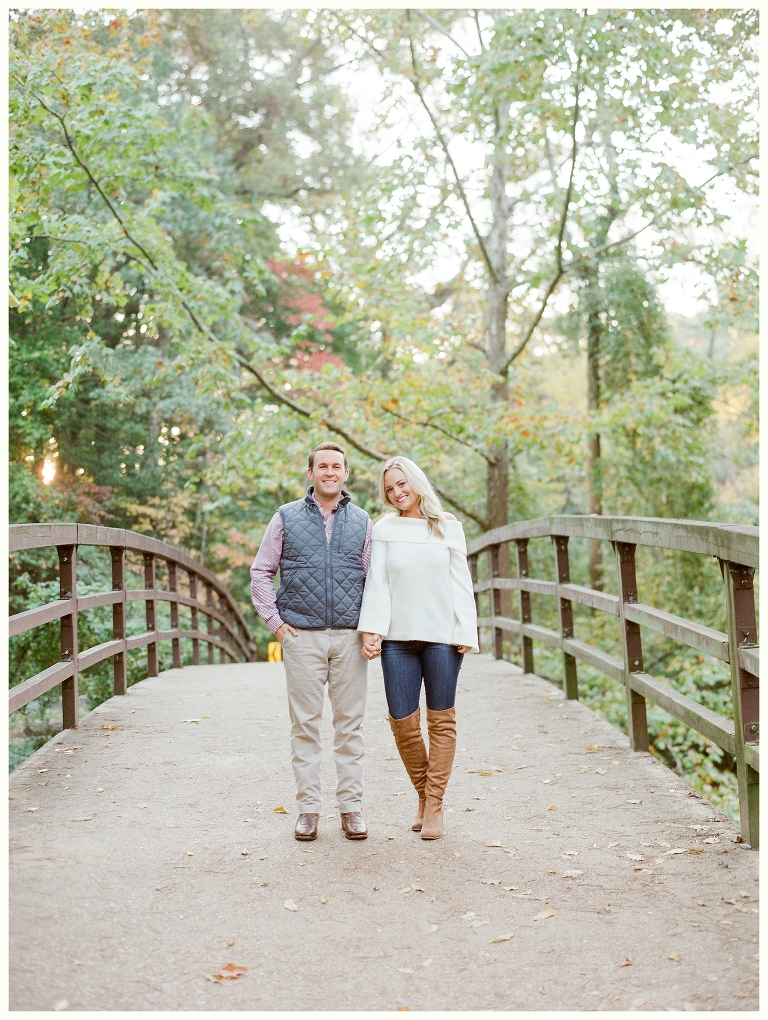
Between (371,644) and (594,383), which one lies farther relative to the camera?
(594,383)

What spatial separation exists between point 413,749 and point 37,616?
2.19m

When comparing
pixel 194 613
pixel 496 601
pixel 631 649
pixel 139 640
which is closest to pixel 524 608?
pixel 496 601

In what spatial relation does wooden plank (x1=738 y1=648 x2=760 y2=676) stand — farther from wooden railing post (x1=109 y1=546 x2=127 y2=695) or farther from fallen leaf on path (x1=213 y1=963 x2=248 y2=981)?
wooden railing post (x1=109 y1=546 x2=127 y2=695)

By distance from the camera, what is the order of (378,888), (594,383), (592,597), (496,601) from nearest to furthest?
(378,888), (592,597), (496,601), (594,383)

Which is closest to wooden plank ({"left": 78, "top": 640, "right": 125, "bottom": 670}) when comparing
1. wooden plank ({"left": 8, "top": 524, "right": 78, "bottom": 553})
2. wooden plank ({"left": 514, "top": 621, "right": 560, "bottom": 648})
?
wooden plank ({"left": 8, "top": 524, "right": 78, "bottom": 553})

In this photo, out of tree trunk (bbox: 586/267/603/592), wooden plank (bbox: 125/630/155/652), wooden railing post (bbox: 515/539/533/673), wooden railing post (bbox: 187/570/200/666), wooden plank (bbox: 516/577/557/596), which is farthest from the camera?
tree trunk (bbox: 586/267/603/592)

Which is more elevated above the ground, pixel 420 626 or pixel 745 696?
pixel 420 626

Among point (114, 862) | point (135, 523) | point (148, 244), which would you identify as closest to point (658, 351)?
point (148, 244)

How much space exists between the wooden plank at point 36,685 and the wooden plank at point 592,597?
10.4ft

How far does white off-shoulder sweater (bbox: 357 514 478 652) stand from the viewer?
13.3 ft

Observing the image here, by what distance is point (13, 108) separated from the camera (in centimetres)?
852

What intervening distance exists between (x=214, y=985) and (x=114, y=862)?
1096mm

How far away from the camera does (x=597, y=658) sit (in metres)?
5.91

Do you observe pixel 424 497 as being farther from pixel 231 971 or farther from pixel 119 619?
pixel 119 619
